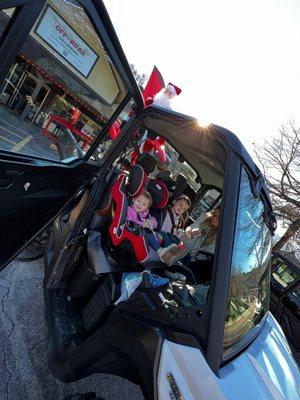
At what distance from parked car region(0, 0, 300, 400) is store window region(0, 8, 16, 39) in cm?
3

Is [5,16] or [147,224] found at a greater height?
[5,16]

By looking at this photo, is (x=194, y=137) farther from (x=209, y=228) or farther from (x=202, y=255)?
(x=202, y=255)

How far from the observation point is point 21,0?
1163 mm

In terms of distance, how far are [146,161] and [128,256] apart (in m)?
1.02

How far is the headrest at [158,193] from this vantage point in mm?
2863

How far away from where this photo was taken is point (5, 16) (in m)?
1.19

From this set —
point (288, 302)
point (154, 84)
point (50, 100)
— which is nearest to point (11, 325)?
point (50, 100)

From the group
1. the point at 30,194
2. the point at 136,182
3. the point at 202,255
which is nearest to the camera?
the point at 30,194

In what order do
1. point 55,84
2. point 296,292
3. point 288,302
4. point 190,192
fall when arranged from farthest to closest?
1. point 296,292
2. point 288,302
3. point 190,192
4. point 55,84

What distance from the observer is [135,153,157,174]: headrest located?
3041 mm

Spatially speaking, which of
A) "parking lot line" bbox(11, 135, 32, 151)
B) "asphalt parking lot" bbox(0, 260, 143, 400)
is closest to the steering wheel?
"asphalt parking lot" bbox(0, 260, 143, 400)

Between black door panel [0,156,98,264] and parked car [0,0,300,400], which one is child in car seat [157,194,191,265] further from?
black door panel [0,156,98,264]

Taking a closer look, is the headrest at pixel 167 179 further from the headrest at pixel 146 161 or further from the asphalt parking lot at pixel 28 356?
the asphalt parking lot at pixel 28 356

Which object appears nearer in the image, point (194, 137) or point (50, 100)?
point (50, 100)
